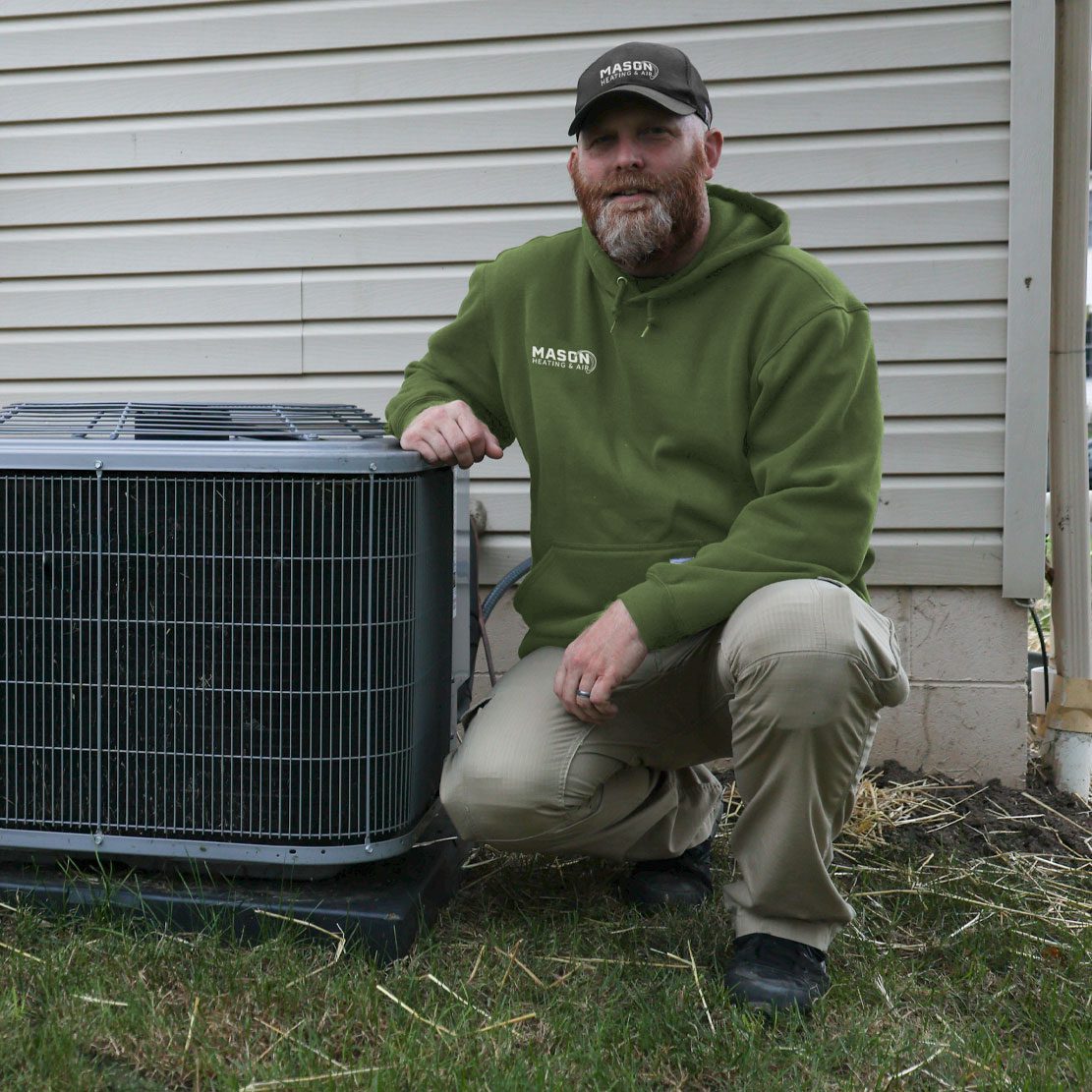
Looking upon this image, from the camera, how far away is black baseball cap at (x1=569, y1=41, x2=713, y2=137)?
219 centimetres

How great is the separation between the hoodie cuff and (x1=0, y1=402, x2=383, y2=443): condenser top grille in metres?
0.61

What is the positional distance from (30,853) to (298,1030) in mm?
720

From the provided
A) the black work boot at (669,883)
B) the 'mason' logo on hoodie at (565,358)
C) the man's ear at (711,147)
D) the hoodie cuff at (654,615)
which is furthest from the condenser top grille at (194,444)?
the black work boot at (669,883)

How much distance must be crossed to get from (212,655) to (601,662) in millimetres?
658

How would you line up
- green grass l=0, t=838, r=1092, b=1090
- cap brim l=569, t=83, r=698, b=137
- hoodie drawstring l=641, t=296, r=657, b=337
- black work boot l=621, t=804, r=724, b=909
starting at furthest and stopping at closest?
black work boot l=621, t=804, r=724, b=909, hoodie drawstring l=641, t=296, r=657, b=337, cap brim l=569, t=83, r=698, b=137, green grass l=0, t=838, r=1092, b=1090

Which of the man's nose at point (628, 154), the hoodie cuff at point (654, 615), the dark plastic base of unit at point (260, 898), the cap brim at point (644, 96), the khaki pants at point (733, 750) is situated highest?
the cap brim at point (644, 96)

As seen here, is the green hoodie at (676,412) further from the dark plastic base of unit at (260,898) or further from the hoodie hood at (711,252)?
the dark plastic base of unit at (260,898)

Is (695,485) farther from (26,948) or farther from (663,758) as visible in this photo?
(26,948)

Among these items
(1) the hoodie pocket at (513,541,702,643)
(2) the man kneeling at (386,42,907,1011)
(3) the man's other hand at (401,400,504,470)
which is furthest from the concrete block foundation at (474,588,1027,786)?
(3) the man's other hand at (401,400,504,470)

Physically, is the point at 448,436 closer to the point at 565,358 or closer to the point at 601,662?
the point at 565,358

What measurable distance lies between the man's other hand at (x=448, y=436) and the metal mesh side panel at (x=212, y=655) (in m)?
0.09

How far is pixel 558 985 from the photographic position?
206 centimetres

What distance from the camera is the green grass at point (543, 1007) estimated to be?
176cm

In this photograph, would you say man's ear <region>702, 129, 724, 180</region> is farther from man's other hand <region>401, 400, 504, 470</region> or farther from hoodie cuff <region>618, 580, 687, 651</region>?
hoodie cuff <region>618, 580, 687, 651</region>
